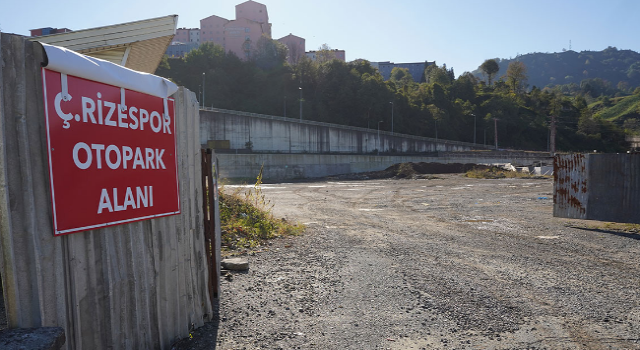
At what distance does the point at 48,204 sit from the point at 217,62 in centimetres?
10085

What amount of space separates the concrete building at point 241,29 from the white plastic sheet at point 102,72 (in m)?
128

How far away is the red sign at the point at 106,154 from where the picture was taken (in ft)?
9.88

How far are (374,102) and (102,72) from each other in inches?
3695

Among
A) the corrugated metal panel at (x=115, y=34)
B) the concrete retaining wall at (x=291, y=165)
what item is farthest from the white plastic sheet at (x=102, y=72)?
the concrete retaining wall at (x=291, y=165)

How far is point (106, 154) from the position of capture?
3412 millimetres

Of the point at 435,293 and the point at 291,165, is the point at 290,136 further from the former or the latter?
the point at 435,293

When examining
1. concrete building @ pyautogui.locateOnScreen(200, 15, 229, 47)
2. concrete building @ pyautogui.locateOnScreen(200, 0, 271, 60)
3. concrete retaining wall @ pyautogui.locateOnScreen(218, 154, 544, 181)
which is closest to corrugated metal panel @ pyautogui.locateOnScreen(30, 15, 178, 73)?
concrete retaining wall @ pyautogui.locateOnScreen(218, 154, 544, 181)

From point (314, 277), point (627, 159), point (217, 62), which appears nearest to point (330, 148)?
point (217, 62)

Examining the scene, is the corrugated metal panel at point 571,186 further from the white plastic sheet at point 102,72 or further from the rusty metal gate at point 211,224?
the white plastic sheet at point 102,72

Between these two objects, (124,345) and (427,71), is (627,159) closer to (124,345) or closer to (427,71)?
(124,345)

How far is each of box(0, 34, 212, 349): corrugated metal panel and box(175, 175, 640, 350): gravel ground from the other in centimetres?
63

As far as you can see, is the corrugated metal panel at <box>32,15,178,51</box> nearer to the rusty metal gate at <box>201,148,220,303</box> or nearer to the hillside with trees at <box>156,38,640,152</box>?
the rusty metal gate at <box>201,148,220,303</box>

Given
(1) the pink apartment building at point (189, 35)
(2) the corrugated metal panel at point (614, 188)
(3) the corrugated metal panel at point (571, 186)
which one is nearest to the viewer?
(2) the corrugated metal panel at point (614, 188)

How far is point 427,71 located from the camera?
548 feet
